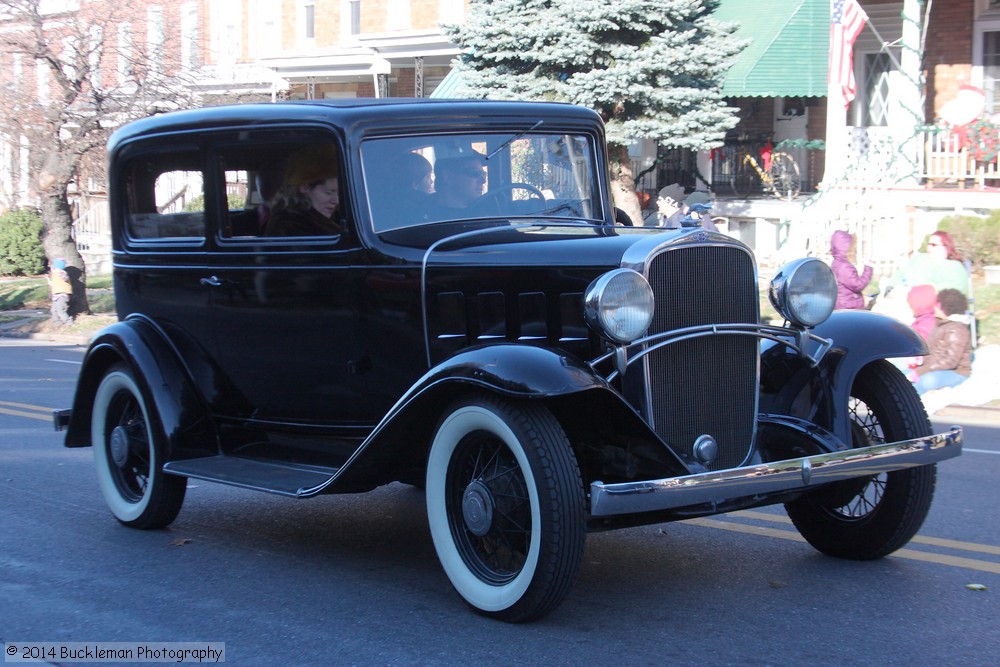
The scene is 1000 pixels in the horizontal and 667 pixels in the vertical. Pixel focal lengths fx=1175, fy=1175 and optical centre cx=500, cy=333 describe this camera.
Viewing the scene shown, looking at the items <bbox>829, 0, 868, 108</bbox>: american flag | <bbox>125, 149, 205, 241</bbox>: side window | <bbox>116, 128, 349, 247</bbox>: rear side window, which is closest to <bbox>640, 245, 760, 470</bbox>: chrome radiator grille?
<bbox>116, 128, 349, 247</bbox>: rear side window

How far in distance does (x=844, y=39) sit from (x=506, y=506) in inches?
561

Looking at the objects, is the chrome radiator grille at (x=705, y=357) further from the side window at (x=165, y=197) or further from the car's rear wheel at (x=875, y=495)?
the side window at (x=165, y=197)

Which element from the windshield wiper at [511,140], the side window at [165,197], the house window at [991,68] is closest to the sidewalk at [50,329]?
the side window at [165,197]

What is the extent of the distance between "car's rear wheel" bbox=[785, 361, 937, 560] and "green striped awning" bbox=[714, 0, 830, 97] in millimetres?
13737

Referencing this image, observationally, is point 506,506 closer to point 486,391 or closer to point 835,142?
point 486,391

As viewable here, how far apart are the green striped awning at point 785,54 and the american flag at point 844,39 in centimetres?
122

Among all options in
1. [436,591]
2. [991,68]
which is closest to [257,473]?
[436,591]

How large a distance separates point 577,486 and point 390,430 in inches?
37.1

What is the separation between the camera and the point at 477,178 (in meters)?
5.57

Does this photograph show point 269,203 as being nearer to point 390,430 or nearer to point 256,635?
point 390,430

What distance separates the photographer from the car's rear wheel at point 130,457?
6.03 m

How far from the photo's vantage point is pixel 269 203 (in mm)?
5816

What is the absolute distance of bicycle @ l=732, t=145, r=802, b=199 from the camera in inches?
786

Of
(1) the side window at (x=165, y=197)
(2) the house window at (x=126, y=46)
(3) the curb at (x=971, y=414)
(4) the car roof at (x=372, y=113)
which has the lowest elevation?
(3) the curb at (x=971, y=414)
